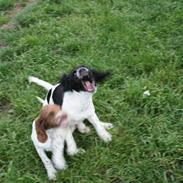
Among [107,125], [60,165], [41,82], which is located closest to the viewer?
[60,165]

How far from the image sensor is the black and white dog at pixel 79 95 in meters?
3.51

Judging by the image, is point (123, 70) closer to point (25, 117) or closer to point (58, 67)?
point (58, 67)

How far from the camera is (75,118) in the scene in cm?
363

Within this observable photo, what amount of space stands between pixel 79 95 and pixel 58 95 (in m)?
0.21

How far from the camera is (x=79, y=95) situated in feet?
11.7

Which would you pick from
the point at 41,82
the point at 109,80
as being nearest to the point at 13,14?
the point at 41,82

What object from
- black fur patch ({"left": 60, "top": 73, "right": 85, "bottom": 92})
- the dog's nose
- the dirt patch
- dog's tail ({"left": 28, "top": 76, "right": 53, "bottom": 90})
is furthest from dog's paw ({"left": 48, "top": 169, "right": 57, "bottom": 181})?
the dirt patch

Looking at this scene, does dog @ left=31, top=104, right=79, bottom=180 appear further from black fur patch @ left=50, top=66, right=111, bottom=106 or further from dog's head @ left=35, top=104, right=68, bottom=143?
black fur patch @ left=50, top=66, right=111, bottom=106

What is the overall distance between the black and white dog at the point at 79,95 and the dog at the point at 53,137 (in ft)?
0.41

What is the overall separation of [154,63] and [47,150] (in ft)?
5.25

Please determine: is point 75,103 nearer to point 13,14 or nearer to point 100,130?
point 100,130

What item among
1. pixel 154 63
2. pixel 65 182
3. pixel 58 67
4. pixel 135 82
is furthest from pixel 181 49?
pixel 65 182

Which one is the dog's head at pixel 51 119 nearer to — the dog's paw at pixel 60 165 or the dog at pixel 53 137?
the dog at pixel 53 137

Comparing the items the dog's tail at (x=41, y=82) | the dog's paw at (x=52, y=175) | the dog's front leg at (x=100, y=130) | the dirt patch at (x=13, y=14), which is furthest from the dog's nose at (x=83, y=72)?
the dirt patch at (x=13, y=14)
